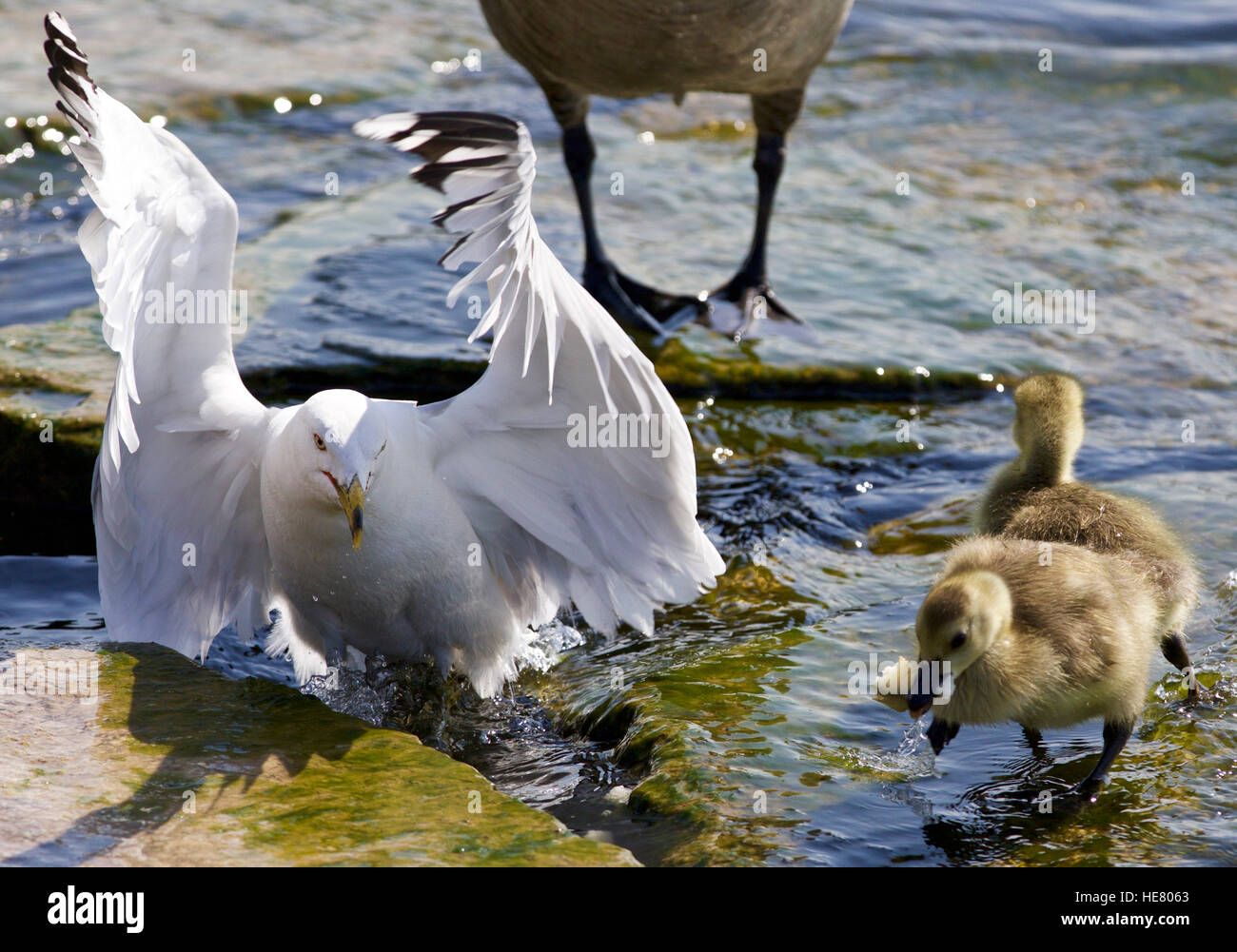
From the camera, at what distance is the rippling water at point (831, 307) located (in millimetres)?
3500

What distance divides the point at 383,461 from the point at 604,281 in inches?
→ 108

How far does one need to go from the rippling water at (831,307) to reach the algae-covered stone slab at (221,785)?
0.35 meters

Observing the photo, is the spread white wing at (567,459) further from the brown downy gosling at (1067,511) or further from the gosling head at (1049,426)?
the gosling head at (1049,426)

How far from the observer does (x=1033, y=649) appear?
3.47 m

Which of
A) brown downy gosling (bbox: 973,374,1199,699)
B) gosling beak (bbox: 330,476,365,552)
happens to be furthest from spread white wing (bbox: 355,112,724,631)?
brown downy gosling (bbox: 973,374,1199,699)

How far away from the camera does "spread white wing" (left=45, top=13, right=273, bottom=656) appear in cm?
352

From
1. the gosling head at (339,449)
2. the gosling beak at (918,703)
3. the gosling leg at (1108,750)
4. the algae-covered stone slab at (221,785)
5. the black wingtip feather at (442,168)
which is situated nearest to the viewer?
the algae-covered stone slab at (221,785)

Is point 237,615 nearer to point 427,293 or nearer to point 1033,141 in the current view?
point 427,293

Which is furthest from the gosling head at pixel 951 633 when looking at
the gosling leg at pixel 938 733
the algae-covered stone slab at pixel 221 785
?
the algae-covered stone slab at pixel 221 785

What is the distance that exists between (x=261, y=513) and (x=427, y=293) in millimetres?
2317

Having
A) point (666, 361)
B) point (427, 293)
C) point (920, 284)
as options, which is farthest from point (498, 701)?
point (920, 284)

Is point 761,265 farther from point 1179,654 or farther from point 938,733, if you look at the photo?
point 938,733

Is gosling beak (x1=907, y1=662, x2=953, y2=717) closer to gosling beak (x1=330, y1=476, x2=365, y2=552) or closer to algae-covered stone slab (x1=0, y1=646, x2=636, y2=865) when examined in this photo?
algae-covered stone slab (x1=0, y1=646, x2=636, y2=865)

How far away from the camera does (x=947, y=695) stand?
3.31 metres
